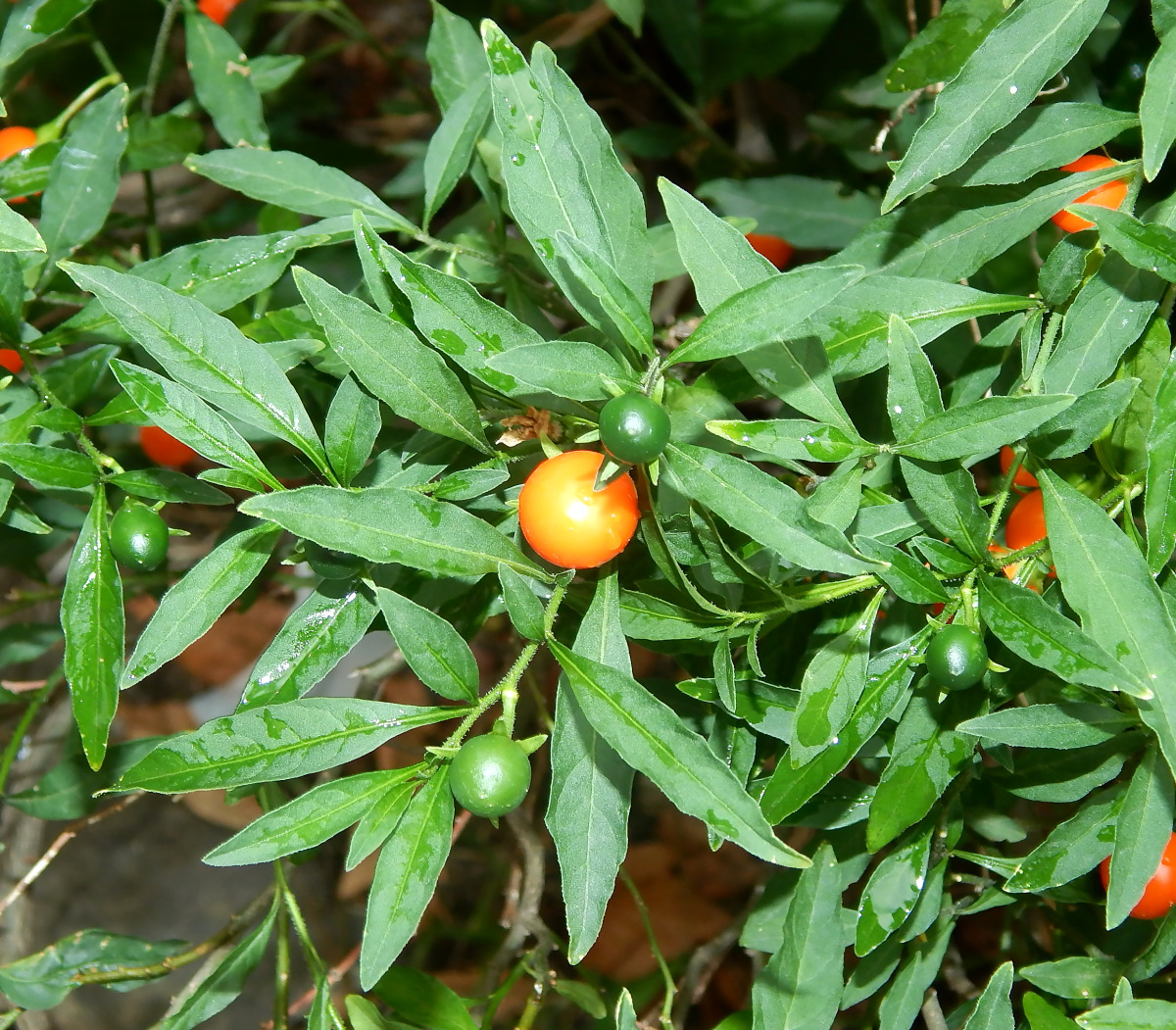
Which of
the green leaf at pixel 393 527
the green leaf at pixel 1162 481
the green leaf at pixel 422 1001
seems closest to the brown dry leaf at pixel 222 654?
the green leaf at pixel 422 1001

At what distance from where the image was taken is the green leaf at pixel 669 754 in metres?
0.78

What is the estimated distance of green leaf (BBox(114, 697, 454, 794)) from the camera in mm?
906

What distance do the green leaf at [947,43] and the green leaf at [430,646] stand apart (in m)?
0.80

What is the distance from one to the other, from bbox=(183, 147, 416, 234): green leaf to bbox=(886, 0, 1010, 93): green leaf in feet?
1.97

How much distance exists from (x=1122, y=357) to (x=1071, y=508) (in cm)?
20

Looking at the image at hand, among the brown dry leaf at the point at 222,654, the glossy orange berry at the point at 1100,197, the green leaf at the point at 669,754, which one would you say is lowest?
the brown dry leaf at the point at 222,654

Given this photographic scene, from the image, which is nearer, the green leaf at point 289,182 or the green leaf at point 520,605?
the green leaf at point 520,605

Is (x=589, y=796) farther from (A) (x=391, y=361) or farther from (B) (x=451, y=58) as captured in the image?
(B) (x=451, y=58)

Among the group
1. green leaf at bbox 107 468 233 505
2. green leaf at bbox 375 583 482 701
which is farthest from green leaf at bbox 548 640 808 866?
green leaf at bbox 107 468 233 505

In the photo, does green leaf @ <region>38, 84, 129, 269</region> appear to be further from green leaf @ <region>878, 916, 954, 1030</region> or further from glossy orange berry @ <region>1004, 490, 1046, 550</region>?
green leaf @ <region>878, 916, 954, 1030</region>

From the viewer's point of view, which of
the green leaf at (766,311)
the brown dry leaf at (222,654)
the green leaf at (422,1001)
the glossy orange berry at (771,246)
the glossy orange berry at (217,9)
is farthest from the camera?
the brown dry leaf at (222,654)

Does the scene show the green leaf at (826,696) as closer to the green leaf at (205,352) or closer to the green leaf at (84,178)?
the green leaf at (205,352)

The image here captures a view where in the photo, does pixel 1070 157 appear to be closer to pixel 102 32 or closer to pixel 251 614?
pixel 102 32

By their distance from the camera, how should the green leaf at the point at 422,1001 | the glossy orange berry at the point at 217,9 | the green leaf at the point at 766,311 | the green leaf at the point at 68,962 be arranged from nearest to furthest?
the green leaf at the point at 766,311, the green leaf at the point at 422,1001, the green leaf at the point at 68,962, the glossy orange berry at the point at 217,9
